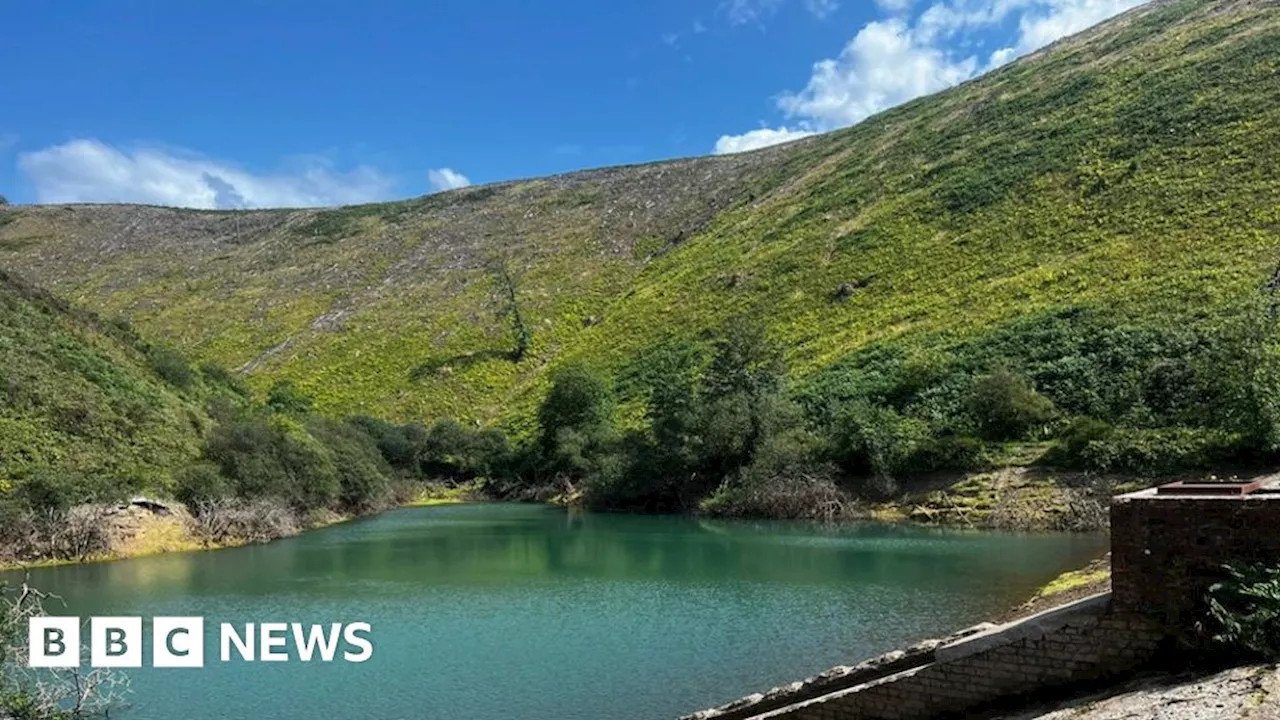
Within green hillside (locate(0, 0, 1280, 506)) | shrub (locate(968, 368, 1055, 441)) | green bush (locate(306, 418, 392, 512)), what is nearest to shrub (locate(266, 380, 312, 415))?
green hillside (locate(0, 0, 1280, 506))

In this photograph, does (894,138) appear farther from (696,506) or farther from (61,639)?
(61,639)

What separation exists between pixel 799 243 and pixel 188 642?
7940cm

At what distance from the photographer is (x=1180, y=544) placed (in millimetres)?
10344

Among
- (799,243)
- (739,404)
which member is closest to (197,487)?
(739,404)

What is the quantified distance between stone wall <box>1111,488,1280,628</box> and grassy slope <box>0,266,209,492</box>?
40728 millimetres

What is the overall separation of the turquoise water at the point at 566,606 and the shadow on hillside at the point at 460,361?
52242 millimetres

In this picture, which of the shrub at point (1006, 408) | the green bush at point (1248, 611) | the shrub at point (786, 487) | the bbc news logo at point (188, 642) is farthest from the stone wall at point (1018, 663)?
the shrub at point (1006, 408)

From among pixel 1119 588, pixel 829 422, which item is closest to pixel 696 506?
pixel 829 422

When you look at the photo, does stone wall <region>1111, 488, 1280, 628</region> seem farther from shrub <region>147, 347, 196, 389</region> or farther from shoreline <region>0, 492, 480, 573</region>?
shrub <region>147, 347, 196, 389</region>

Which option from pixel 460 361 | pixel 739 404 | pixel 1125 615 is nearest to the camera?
pixel 1125 615

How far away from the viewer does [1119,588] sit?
34.9 feet

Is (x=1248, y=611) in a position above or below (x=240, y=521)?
above

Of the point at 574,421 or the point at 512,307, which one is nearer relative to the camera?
the point at 574,421

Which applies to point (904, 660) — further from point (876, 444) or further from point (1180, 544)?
point (876, 444)
